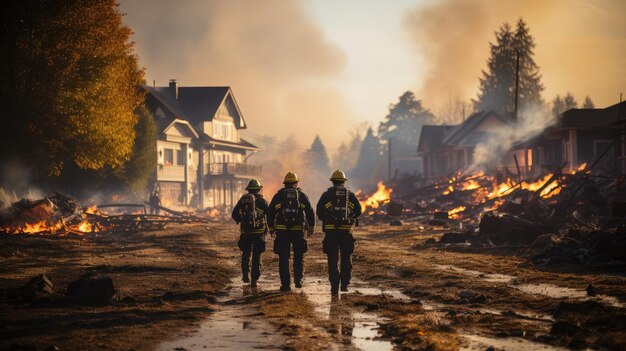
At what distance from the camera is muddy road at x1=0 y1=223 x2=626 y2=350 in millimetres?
8617

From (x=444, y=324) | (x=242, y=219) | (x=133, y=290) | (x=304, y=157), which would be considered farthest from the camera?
(x=304, y=157)

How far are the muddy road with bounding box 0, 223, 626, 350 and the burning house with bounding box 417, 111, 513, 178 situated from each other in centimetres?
4832

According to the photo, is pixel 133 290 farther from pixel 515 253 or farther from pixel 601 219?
pixel 601 219

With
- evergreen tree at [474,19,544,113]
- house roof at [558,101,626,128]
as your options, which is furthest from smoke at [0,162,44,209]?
evergreen tree at [474,19,544,113]

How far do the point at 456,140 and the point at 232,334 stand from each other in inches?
2440

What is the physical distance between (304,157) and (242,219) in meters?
138

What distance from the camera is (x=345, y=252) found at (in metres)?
13.7

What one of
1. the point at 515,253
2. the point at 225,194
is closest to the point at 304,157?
the point at 225,194

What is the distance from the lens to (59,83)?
3112 cm

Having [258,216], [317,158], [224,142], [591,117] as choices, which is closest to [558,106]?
[317,158]

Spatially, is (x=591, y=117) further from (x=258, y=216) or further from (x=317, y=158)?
(x=317, y=158)

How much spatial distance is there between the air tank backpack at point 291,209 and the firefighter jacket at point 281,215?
0.04m

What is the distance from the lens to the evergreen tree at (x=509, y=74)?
103m

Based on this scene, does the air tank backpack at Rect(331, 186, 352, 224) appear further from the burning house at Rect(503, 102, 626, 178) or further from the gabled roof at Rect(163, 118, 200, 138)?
the gabled roof at Rect(163, 118, 200, 138)
